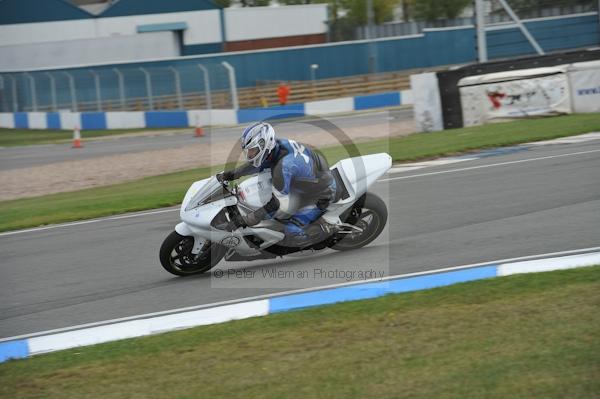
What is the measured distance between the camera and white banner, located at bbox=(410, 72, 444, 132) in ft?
67.0

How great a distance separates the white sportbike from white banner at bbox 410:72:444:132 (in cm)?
1174

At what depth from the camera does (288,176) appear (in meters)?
8.11

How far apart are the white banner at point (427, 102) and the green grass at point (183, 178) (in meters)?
1.23

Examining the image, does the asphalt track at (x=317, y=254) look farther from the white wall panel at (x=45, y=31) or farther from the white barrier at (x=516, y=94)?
the white wall panel at (x=45, y=31)

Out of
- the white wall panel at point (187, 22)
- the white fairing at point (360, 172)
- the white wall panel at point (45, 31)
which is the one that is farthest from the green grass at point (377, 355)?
the white wall panel at point (187, 22)

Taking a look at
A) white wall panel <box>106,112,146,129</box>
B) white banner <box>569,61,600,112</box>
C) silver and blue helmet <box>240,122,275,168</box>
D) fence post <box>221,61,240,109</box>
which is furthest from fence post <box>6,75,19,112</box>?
silver and blue helmet <box>240,122,275,168</box>

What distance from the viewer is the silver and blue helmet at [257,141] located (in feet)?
26.0

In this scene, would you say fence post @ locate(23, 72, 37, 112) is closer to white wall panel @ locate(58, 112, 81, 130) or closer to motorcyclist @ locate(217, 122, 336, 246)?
white wall panel @ locate(58, 112, 81, 130)

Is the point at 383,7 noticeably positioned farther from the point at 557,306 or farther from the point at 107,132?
the point at 557,306

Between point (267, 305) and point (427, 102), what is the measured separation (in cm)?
1432

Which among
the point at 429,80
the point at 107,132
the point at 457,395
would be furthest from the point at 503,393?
the point at 107,132

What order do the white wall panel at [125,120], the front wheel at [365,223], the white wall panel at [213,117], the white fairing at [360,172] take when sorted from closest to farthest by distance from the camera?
1. the white fairing at [360,172]
2. the front wheel at [365,223]
3. the white wall panel at [213,117]
4. the white wall panel at [125,120]

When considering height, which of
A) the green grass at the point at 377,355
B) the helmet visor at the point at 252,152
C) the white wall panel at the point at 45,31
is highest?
the white wall panel at the point at 45,31

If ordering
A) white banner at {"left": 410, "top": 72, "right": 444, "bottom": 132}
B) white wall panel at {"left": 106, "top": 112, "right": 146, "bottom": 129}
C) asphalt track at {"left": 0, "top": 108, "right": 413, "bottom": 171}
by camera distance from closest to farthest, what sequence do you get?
white banner at {"left": 410, "top": 72, "right": 444, "bottom": 132} < asphalt track at {"left": 0, "top": 108, "right": 413, "bottom": 171} < white wall panel at {"left": 106, "top": 112, "right": 146, "bottom": 129}
